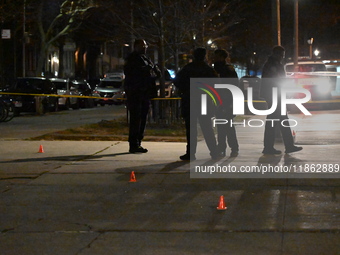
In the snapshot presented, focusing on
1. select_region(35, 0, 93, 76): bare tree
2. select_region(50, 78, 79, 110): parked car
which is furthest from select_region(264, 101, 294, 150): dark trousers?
select_region(35, 0, 93, 76): bare tree

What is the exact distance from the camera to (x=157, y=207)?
8641mm

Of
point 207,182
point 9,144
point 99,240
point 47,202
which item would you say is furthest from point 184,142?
point 99,240

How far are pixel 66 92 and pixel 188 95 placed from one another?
21.7 meters

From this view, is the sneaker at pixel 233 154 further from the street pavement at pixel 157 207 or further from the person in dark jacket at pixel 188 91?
Answer: the person in dark jacket at pixel 188 91

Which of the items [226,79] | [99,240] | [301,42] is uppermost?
[301,42]

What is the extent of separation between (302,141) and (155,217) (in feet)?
27.2

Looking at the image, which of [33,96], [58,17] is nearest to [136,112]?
[33,96]

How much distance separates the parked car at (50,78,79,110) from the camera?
32.6m

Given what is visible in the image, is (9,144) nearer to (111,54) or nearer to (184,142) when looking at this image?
(184,142)

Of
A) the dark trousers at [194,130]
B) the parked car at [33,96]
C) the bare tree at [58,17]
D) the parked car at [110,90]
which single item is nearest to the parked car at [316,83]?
the parked car at [33,96]

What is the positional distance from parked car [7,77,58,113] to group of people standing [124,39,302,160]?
1450 cm

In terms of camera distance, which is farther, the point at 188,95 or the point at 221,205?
the point at 188,95

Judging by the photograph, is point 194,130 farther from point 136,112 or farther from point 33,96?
point 33,96

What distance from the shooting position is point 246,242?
694 centimetres
